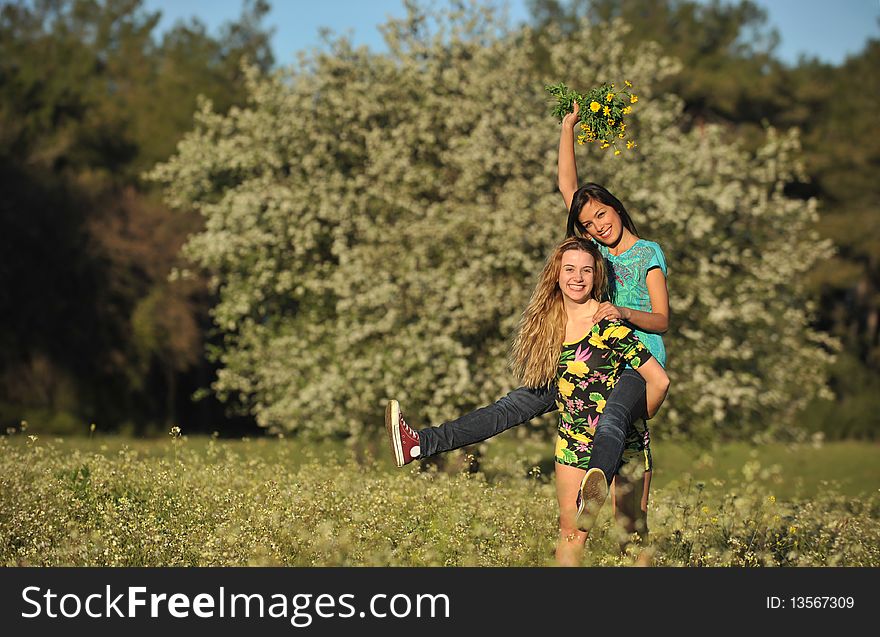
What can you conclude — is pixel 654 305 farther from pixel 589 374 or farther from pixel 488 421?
pixel 488 421

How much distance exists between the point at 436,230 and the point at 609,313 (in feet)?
29.3

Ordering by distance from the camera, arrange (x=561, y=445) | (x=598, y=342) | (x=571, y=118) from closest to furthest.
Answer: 1. (x=598, y=342)
2. (x=561, y=445)
3. (x=571, y=118)

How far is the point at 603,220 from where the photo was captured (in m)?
6.54

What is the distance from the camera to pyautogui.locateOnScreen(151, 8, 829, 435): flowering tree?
1480cm

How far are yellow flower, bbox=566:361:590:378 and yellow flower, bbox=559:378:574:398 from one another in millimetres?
70

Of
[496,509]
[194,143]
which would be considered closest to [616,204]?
[496,509]

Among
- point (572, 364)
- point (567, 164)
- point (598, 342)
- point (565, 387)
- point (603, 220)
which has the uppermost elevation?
point (567, 164)

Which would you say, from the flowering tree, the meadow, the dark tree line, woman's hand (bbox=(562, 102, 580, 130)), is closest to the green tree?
the dark tree line

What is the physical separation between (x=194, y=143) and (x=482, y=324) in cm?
572

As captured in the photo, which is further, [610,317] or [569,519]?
[569,519]

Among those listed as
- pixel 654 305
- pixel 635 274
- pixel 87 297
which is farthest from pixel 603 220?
pixel 87 297

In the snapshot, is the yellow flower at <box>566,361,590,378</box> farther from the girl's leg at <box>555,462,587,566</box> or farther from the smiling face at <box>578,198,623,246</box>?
the smiling face at <box>578,198,623,246</box>

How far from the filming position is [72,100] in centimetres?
3697
